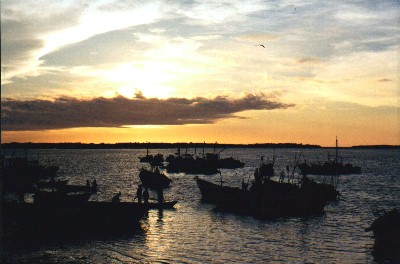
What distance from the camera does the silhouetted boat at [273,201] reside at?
3847 cm

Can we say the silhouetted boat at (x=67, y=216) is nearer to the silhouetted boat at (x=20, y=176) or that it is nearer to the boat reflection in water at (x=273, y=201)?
the silhouetted boat at (x=20, y=176)

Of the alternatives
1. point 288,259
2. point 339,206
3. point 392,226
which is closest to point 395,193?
point 339,206

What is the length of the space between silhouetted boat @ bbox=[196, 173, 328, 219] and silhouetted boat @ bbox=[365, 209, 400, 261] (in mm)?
12487

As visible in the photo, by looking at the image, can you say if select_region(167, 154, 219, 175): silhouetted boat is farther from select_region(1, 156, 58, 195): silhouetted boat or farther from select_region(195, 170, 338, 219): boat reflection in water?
select_region(195, 170, 338, 219): boat reflection in water

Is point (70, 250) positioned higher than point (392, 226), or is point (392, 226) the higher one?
point (392, 226)

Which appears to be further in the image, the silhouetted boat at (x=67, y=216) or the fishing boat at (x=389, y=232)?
the silhouetted boat at (x=67, y=216)

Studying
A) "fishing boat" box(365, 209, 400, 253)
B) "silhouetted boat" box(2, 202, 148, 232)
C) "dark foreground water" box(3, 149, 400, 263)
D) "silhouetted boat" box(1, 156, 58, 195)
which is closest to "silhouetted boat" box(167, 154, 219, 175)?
"silhouetted boat" box(1, 156, 58, 195)

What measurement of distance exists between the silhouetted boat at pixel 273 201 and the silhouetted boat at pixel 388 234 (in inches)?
492

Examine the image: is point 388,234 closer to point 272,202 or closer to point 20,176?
point 272,202

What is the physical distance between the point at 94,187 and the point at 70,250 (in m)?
35.6

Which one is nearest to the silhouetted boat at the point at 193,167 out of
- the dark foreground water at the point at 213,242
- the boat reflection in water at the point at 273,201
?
the boat reflection in water at the point at 273,201

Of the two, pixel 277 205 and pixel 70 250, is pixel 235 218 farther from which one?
pixel 70 250

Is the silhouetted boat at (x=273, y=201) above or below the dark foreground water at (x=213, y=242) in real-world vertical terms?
above

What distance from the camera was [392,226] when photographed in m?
25.8
